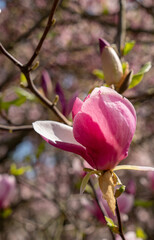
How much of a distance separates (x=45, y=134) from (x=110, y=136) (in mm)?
124

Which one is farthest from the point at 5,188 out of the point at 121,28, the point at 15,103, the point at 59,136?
the point at 59,136

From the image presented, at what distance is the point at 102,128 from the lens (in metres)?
0.56

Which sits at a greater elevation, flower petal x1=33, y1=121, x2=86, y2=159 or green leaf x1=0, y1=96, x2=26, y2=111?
flower petal x1=33, y1=121, x2=86, y2=159

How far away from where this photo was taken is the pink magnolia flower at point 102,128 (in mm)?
554

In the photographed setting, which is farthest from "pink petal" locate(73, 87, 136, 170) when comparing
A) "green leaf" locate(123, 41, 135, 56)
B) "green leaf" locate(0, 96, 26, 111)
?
"green leaf" locate(0, 96, 26, 111)

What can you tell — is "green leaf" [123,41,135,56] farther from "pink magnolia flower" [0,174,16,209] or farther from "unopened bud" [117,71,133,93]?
"pink magnolia flower" [0,174,16,209]

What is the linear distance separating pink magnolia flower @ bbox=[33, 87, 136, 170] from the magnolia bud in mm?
300

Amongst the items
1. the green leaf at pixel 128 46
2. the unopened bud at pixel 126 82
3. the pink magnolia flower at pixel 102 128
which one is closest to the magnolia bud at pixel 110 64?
the unopened bud at pixel 126 82

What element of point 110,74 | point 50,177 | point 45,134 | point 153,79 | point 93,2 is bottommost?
point 50,177

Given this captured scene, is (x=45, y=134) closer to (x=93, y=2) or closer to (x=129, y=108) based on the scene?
(x=129, y=108)

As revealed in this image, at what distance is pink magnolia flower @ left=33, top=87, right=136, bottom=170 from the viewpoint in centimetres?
55

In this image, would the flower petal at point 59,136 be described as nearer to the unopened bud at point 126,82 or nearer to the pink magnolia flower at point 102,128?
the pink magnolia flower at point 102,128

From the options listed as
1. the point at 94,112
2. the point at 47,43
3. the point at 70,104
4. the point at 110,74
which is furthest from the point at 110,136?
the point at 47,43

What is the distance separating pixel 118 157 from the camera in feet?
1.94
